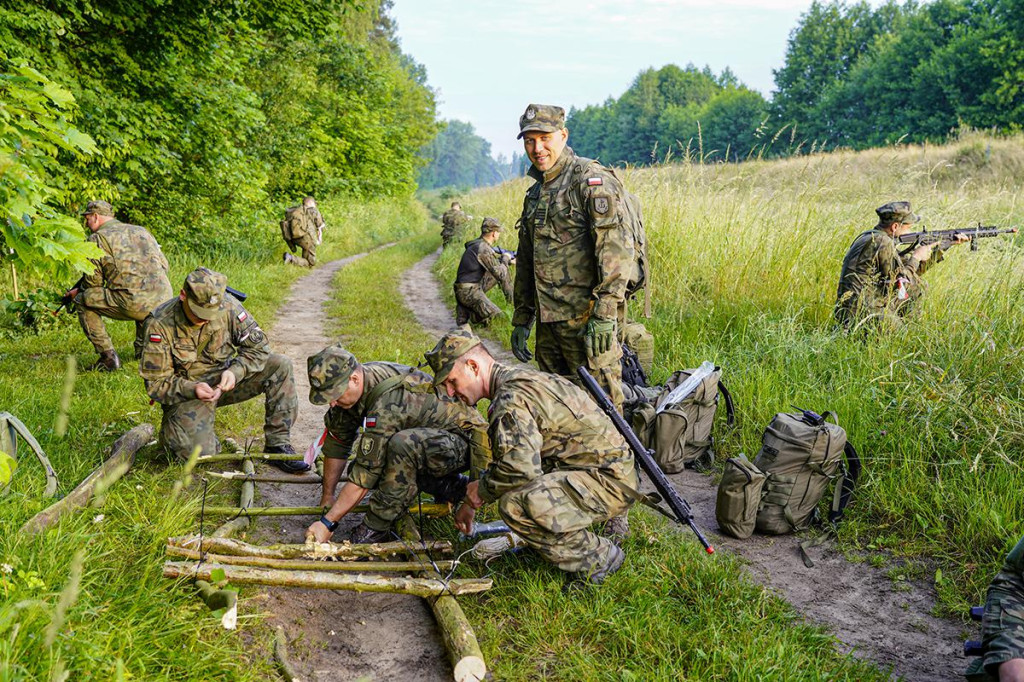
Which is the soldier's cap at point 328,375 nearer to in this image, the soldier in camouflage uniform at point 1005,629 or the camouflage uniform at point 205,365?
the camouflage uniform at point 205,365

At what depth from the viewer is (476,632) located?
129 inches

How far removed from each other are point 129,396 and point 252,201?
7.26m

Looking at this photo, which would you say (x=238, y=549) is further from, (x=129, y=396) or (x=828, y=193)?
(x=828, y=193)

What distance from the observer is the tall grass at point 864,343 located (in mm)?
4105

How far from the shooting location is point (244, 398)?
5.48 meters

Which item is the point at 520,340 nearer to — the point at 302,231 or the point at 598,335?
the point at 598,335

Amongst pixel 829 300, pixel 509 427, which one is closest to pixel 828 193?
pixel 829 300

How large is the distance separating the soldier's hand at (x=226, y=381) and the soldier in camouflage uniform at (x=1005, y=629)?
4.62 metres

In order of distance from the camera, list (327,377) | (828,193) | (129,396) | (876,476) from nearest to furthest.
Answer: (327,377), (876,476), (129,396), (828,193)

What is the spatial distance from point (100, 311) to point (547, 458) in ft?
17.9

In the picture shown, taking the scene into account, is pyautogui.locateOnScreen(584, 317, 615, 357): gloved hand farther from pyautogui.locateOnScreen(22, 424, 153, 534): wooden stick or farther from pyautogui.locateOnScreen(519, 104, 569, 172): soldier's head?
pyautogui.locateOnScreen(22, 424, 153, 534): wooden stick

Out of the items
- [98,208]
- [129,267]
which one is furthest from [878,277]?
[98,208]

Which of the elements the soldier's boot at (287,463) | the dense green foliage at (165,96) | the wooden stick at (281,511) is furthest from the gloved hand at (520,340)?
the dense green foliage at (165,96)

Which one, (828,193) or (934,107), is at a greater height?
(934,107)
